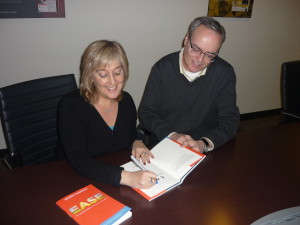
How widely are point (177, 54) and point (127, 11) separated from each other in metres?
1.21

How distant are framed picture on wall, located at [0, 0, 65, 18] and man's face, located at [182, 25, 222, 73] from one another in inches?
58.1

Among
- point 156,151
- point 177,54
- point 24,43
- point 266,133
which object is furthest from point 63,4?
point 266,133

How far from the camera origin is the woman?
1.22 m

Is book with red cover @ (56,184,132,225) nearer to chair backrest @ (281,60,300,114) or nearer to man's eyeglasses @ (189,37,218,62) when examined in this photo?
man's eyeglasses @ (189,37,218,62)

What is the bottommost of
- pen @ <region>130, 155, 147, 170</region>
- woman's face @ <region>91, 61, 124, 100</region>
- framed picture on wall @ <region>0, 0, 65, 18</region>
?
pen @ <region>130, 155, 147, 170</region>

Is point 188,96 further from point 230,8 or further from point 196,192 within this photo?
point 230,8

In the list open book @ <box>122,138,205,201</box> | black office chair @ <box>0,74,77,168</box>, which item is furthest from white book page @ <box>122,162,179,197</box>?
black office chair @ <box>0,74,77,168</box>

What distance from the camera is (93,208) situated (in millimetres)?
950

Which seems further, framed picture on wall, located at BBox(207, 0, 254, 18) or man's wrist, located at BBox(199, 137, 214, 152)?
framed picture on wall, located at BBox(207, 0, 254, 18)

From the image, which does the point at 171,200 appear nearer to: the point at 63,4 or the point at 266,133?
the point at 266,133

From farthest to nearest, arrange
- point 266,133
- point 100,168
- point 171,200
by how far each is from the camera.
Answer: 1. point 266,133
2. point 100,168
3. point 171,200

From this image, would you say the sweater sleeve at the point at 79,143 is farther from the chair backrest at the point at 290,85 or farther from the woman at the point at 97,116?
the chair backrest at the point at 290,85

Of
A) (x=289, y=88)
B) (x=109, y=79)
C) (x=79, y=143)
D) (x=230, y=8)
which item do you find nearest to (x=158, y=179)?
(x=79, y=143)

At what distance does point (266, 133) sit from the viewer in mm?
1638
